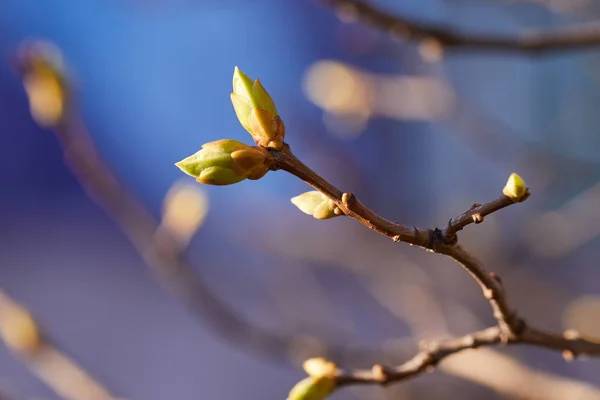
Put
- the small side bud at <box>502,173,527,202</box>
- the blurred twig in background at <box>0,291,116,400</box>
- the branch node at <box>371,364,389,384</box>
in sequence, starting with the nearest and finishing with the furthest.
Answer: the small side bud at <box>502,173,527,202</box>, the branch node at <box>371,364,389,384</box>, the blurred twig in background at <box>0,291,116,400</box>

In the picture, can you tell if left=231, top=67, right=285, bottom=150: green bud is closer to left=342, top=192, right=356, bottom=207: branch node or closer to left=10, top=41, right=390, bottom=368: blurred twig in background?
left=342, top=192, right=356, bottom=207: branch node

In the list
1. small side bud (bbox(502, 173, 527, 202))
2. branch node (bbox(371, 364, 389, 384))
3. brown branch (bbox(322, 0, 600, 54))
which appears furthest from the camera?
brown branch (bbox(322, 0, 600, 54))

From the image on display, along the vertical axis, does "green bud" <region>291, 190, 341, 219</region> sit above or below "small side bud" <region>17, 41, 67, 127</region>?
below

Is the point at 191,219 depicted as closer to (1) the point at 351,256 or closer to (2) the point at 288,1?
(1) the point at 351,256

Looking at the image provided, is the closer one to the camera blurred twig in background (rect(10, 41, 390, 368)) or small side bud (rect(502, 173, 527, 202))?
small side bud (rect(502, 173, 527, 202))

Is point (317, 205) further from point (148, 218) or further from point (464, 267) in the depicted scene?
point (148, 218)

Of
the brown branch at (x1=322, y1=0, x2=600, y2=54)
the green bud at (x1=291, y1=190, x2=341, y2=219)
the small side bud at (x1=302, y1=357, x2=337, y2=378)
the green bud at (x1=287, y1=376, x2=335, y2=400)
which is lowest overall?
the green bud at (x1=287, y1=376, x2=335, y2=400)

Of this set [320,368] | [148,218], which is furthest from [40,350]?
[320,368]

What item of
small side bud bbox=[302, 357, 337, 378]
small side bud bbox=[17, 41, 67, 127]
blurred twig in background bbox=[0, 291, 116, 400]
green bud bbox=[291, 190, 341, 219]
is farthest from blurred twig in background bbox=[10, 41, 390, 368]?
green bud bbox=[291, 190, 341, 219]

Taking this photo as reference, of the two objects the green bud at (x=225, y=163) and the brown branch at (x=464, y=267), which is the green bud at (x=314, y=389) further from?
the green bud at (x=225, y=163)
